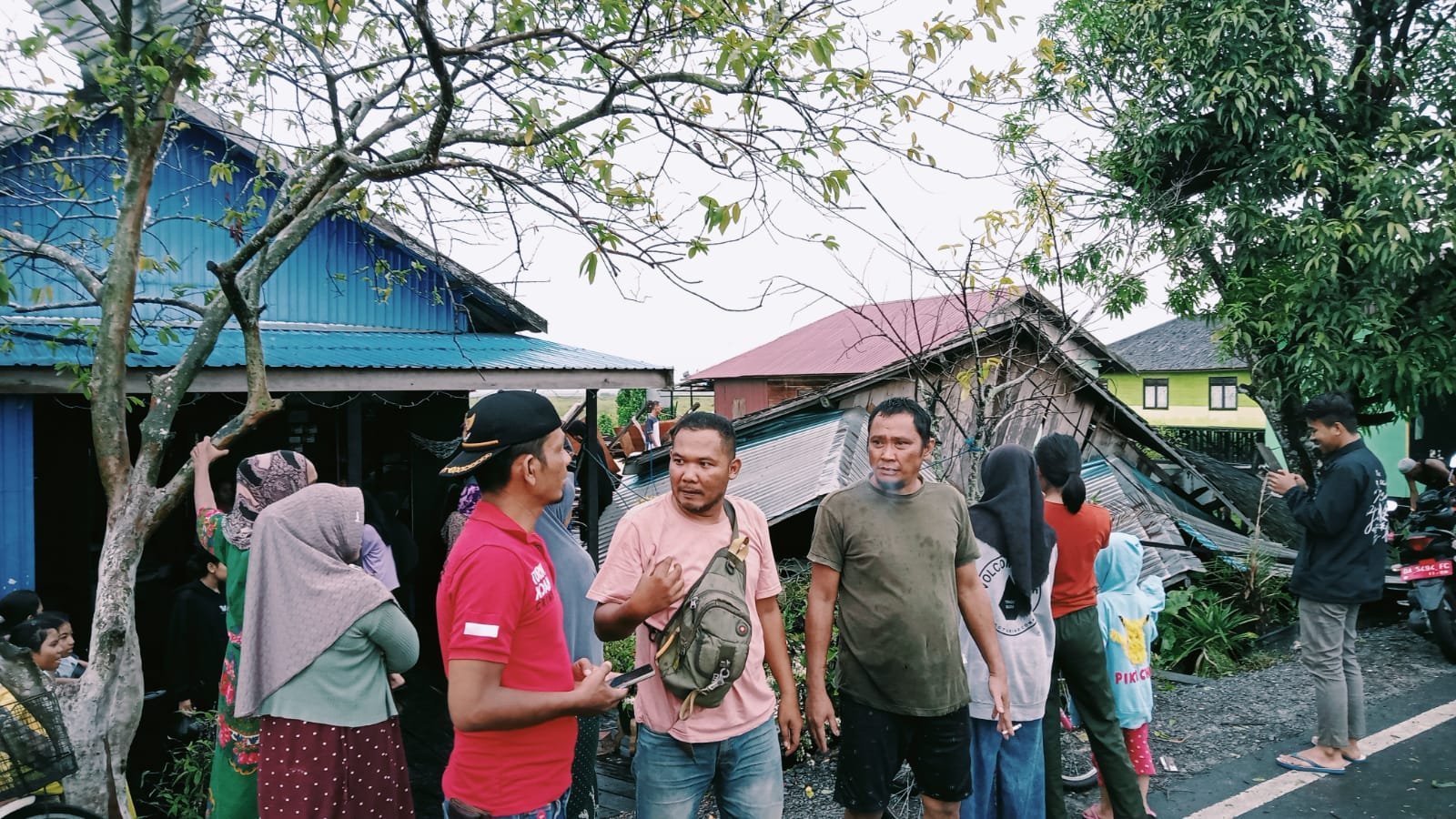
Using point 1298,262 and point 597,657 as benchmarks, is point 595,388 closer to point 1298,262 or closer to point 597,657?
point 597,657

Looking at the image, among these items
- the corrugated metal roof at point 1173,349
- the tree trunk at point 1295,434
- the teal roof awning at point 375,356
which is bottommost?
the tree trunk at point 1295,434

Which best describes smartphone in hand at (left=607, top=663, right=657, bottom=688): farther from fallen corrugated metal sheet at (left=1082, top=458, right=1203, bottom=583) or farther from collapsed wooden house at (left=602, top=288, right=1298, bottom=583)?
fallen corrugated metal sheet at (left=1082, top=458, right=1203, bottom=583)

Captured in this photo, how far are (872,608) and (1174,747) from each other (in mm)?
3066

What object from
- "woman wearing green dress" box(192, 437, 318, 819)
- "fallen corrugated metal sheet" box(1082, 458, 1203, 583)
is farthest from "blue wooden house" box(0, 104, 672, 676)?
"fallen corrugated metal sheet" box(1082, 458, 1203, 583)

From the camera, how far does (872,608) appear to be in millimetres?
3014

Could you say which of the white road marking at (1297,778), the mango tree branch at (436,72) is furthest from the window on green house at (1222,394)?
the mango tree branch at (436,72)

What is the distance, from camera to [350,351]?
23.7 ft

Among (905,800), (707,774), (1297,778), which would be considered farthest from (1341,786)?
(707,774)

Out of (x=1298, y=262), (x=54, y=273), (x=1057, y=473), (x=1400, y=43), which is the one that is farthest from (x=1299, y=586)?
(x=54, y=273)

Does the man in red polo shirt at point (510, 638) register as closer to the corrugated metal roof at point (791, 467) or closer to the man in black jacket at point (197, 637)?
the man in black jacket at point (197, 637)

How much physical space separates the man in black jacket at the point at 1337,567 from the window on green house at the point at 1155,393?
1136 inches

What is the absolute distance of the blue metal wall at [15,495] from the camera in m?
5.52

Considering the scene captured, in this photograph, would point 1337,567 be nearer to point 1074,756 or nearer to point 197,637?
point 1074,756

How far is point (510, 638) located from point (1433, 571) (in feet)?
24.3
